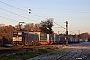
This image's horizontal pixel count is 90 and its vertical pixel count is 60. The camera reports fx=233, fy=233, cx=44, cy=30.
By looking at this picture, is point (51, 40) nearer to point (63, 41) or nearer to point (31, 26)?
point (63, 41)

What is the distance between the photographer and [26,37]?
58.8m

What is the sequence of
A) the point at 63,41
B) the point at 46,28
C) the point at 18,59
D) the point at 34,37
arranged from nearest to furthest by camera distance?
the point at 18,59 → the point at 34,37 → the point at 63,41 → the point at 46,28

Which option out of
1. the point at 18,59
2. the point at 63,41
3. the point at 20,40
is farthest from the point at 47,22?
the point at 18,59

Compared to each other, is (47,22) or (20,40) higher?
(47,22)

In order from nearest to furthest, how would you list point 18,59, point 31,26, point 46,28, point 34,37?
1. point 18,59
2. point 34,37
3. point 46,28
4. point 31,26

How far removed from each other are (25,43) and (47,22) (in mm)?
83477

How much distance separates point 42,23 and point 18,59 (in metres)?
124

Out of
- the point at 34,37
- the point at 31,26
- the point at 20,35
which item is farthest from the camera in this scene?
the point at 31,26

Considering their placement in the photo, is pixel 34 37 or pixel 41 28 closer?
pixel 34 37

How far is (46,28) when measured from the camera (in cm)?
13838

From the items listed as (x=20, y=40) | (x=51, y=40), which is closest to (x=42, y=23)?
(x=51, y=40)

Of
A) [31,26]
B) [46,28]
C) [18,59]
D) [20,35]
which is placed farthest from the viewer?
[31,26]

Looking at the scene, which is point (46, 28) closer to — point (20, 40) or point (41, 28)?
point (41, 28)

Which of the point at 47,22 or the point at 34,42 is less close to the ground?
the point at 47,22
